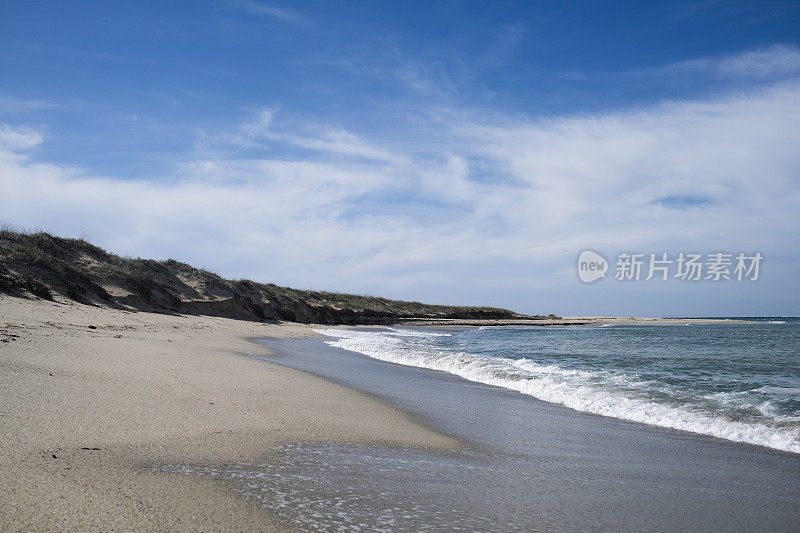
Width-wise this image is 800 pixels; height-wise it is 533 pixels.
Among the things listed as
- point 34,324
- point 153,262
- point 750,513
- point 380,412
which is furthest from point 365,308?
point 750,513

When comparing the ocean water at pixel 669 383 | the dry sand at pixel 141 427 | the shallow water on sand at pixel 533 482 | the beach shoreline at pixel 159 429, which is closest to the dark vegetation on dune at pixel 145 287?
the beach shoreline at pixel 159 429

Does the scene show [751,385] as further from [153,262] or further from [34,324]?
[153,262]

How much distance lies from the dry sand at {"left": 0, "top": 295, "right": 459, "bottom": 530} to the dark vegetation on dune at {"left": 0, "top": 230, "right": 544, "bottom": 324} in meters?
11.2

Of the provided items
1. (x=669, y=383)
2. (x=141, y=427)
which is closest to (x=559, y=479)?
(x=141, y=427)

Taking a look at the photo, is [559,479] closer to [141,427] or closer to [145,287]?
[141,427]

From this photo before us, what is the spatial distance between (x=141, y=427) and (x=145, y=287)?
24391 mm

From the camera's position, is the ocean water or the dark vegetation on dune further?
the dark vegetation on dune

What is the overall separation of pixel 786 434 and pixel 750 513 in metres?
2.91

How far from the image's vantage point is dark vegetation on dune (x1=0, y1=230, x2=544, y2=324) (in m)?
18.2

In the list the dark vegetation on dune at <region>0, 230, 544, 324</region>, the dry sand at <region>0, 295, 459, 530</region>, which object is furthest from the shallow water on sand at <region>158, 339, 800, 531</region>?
the dark vegetation on dune at <region>0, 230, 544, 324</region>

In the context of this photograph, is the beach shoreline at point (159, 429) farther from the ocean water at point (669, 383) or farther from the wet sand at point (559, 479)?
the ocean water at point (669, 383)

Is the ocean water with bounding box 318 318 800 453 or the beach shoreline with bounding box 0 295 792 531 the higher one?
the ocean water with bounding box 318 318 800 453

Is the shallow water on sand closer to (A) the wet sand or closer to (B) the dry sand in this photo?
(A) the wet sand

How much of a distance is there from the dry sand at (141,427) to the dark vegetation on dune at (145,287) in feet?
36.7
